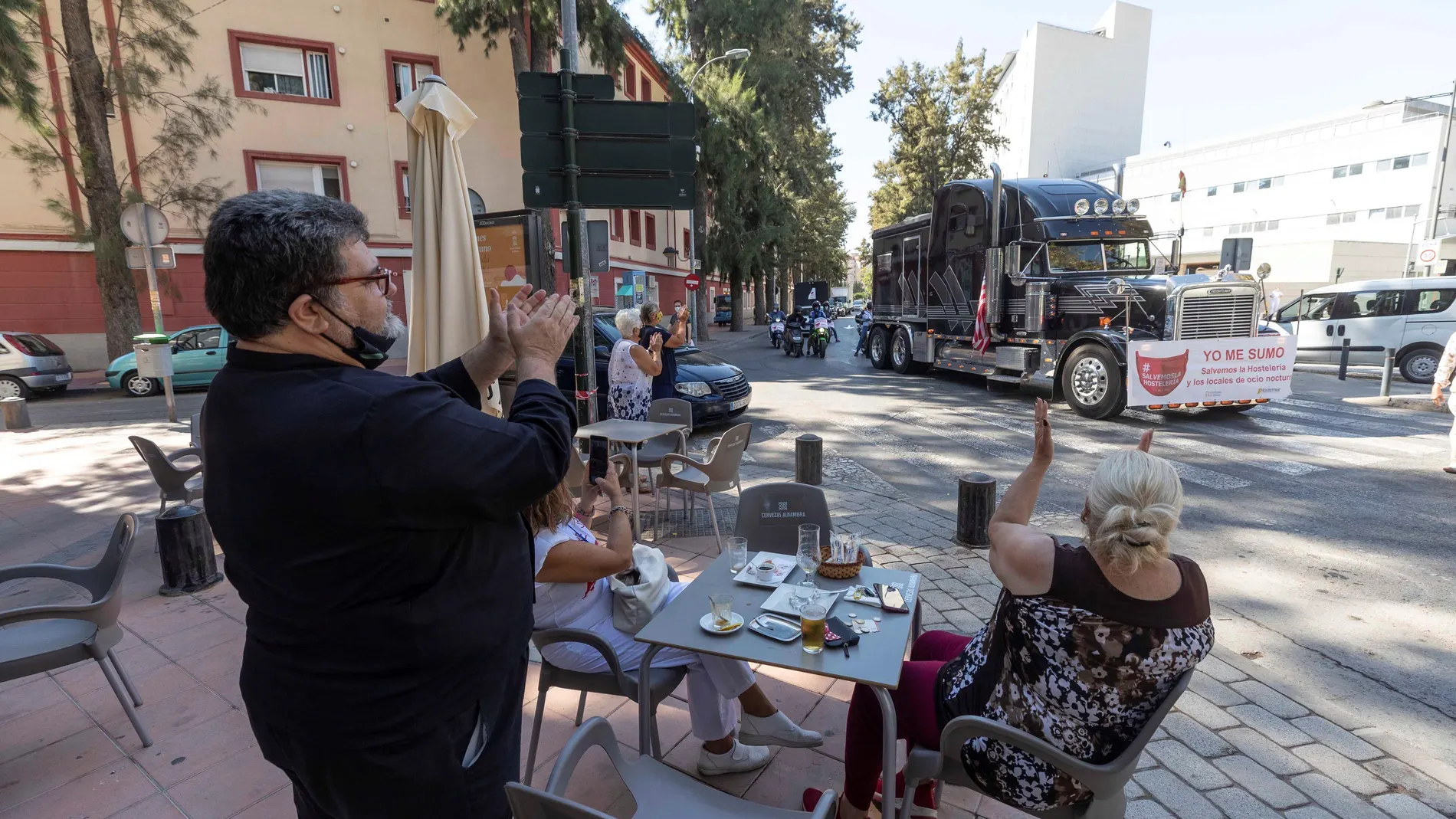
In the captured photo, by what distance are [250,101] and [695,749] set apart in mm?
20260

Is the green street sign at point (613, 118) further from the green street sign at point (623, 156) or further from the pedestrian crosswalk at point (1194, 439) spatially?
the pedestrian crosswalk at point (1194, 439)

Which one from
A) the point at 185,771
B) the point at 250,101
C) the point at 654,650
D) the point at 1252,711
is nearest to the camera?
the point at 654,650

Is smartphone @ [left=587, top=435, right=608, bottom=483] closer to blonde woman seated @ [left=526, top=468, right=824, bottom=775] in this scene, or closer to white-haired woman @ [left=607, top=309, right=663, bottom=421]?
white-haired woman @ [left=607, top=309, right=663, bottom=421]

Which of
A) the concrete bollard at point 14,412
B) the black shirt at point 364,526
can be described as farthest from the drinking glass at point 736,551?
the concrete bollard at point 14,412

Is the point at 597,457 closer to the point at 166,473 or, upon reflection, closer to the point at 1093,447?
the point at 166,473

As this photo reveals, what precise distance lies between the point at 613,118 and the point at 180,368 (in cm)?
1385

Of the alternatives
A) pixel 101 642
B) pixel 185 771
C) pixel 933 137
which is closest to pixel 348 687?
pixel 185 771

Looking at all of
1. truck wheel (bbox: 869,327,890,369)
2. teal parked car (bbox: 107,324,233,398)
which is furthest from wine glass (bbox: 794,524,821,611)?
teal parked car (bbox: 107,324,233,398)

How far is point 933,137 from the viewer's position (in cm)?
3078

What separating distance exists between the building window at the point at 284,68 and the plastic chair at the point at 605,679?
19.8m

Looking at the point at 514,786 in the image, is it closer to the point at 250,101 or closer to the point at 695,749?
the point at 695,749

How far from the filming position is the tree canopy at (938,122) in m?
30.5

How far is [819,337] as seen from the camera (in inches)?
826

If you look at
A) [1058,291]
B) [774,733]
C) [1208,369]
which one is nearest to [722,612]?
[774,733]
